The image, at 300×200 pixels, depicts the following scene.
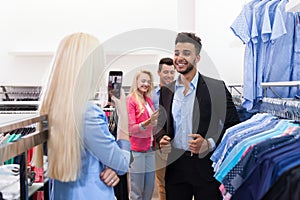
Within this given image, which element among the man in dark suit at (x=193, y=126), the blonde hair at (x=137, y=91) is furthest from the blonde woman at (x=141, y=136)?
the man in dark suit at (x=193, y=126)

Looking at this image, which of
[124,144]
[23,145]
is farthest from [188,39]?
[23,145]

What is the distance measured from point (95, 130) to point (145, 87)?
1285 mm

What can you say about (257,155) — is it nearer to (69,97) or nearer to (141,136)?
(69,97)

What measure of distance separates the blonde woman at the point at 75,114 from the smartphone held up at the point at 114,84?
0.27 metres

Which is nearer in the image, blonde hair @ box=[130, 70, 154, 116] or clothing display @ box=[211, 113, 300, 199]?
clothing display @ box=[211, 113, 300, 199]

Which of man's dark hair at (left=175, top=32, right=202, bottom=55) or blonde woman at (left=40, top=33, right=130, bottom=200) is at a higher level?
man's dark hair at (left=175, top=32, right=202, bottom=55)

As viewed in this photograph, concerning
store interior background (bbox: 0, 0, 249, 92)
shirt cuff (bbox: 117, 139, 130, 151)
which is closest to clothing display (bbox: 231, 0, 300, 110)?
shirt cuff (bbox: 117, 139, 130, 151)

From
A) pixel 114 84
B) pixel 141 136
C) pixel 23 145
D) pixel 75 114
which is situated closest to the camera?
pixel 23 145

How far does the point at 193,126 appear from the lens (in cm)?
165

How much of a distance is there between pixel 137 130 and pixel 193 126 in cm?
63

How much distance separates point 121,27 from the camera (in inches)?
139

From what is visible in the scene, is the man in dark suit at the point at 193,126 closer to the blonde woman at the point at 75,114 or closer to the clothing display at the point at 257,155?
the clothing display at the point at 257,155

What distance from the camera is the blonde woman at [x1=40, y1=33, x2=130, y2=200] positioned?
1.11 metres

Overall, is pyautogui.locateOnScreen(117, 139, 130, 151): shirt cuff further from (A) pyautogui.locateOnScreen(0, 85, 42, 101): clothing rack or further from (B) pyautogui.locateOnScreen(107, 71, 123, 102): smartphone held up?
(A) pyautogui.locateOnScreen(0, 85, 42, 101): clothing rack
